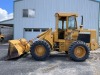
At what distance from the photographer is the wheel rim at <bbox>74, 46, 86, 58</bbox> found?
14.6 meters

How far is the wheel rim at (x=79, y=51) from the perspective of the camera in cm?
1458

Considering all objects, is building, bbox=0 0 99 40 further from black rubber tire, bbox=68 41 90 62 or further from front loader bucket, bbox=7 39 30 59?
black rubber tire, bbox=68 41 90 62

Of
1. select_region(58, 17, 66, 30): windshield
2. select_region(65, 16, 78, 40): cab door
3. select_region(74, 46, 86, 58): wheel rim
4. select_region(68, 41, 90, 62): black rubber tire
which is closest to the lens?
select_region(68, 41, 90, 62): black rubber tire

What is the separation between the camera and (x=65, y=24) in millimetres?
15430

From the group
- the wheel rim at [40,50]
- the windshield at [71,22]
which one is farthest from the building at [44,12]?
the wheel rim at [40,50]

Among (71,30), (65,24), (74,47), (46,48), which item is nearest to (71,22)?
(65,24)

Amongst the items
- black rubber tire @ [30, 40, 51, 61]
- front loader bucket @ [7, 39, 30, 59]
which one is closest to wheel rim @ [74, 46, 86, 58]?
black rubber tire @ [30, 40, 51, 61]

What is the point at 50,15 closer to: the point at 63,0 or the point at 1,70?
the point at 63,0

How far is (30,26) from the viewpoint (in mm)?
30000

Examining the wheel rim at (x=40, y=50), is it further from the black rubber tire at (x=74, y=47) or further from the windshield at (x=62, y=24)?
the windshield at (x=62, y=24)

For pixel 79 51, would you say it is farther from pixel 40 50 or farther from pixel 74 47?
pixel 40 50

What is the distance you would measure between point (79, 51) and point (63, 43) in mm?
1153

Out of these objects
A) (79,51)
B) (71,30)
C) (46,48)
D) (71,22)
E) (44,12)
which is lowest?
(79,51)

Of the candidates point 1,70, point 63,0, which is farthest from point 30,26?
point 1,70
